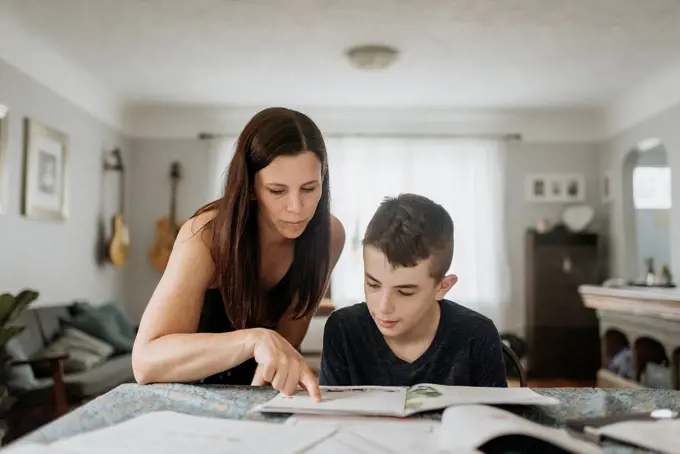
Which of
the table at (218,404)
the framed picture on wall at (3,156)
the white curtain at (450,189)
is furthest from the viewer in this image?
the white curtain at (450,189)

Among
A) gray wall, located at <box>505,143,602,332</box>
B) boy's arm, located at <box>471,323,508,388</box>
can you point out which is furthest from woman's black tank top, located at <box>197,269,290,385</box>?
gray wall, located at <box>505,143,602,332</box>

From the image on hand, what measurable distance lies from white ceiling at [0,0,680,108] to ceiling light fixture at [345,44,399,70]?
8cm

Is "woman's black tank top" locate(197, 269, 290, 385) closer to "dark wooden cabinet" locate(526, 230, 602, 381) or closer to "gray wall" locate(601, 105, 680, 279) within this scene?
"gray wall" locate(601, 105, 680, 279)

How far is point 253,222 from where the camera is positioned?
130cm

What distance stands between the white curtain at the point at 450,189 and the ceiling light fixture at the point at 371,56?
1.77 m

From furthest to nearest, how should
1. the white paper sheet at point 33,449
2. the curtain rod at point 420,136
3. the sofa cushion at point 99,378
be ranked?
the curtain rod at point 420,136
the sofa cushion at point 99,378
the white paper sheet at point 33,449

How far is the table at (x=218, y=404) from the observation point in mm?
871

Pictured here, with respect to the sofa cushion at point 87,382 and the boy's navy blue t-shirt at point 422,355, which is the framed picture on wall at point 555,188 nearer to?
the sofa cushion at point 87,382

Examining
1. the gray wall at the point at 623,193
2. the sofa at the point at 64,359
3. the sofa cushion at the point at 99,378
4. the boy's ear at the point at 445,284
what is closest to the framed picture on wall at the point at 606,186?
the gray wall at the point at 623,193

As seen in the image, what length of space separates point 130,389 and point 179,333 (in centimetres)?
15

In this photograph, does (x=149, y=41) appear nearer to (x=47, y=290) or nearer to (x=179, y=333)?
(x=47, y=290)

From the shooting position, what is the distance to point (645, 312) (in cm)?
409

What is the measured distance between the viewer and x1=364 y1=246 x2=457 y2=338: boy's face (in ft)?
3.76

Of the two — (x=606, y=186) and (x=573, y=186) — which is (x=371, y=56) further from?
(x=606, y=186)
